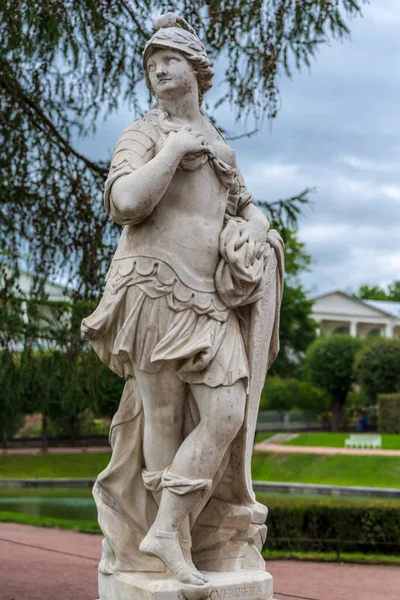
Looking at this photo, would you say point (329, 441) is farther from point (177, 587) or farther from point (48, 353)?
point (177, 587)

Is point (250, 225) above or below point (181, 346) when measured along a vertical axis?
above

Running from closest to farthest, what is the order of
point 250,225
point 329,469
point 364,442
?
point 250,225 → point 329,469 → point 364,442

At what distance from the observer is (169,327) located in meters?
3.88

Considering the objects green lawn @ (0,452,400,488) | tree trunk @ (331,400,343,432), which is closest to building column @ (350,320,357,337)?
tree trunk @ (331,400,343,432)

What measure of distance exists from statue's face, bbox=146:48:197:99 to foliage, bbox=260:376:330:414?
41552 millimetres

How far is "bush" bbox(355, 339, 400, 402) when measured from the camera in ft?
126

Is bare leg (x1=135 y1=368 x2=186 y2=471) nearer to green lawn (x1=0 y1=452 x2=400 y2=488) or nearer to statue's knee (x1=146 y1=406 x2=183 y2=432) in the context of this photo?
statue's knee (x1=146 y1=406 x2=183 y2=432)

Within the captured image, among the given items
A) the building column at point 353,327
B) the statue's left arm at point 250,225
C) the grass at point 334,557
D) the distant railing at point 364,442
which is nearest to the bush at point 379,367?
the distant railing at point 364,442

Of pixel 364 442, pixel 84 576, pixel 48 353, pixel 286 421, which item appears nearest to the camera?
pixel 84 576

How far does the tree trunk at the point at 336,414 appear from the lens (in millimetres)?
42831

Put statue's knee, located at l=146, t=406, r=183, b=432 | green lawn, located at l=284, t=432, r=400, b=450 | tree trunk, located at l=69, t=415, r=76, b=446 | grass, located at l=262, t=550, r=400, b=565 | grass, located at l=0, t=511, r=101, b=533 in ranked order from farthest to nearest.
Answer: tree trunk, located at l=69, t=415, r=76, b=446
green lawn, located at l=284, t=432, r=400, b=450
grass, located at l=0, t=511, r=101, b=533
grass, located at l=262, t=550, r=400, b=565
statue's knee, located at l=146, t=406, r=183, b=432

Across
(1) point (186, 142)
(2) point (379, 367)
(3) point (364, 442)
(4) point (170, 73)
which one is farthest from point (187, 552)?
(2) point (379, 367)

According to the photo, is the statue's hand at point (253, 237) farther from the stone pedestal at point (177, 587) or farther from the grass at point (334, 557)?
the grass at point (334, 557)

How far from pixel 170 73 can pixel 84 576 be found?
14.9 feet
